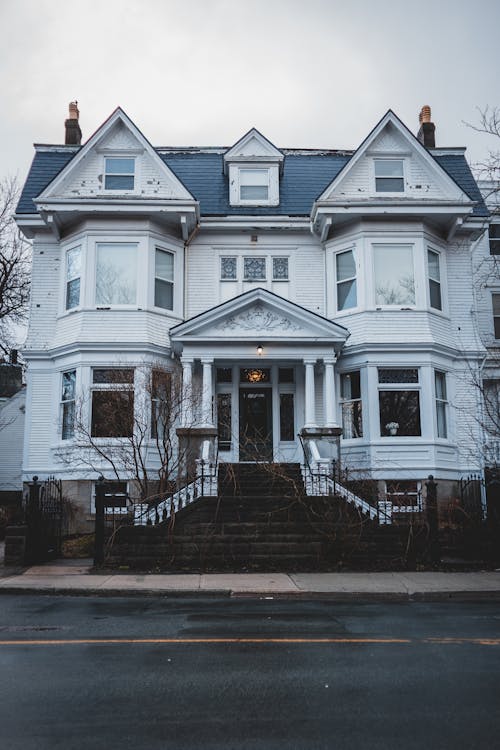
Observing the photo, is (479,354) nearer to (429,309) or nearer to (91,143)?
(429,309)

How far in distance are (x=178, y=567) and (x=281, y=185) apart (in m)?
13.3

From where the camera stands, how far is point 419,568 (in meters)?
13.4

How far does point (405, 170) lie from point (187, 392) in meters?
9.26

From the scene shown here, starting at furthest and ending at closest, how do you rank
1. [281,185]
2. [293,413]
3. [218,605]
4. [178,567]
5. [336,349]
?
[281,185], [293,413], [336,349], [178,567], [218,605]

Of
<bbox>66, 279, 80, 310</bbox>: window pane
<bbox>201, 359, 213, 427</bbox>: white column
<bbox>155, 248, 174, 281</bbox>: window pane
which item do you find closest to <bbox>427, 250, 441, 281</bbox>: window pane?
<bbox>201, 359, 213, 427</bbox>: white column

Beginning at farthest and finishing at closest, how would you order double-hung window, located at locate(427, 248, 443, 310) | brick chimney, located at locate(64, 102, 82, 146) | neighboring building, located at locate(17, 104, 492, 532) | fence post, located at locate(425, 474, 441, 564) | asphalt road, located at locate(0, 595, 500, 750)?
brick chimney, located at locate(64, 102, 82, 146), double-hung window, located at locate(427, 248, 443, 310), neighboring building, located at locate(17, 104, 492, 532), fence post, located at locate(425, 474, 441, 564), asphalt road, located at locate(0, 595, 500, 750)

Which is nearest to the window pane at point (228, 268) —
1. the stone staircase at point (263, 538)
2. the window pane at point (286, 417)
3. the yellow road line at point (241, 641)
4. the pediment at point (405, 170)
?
the pediment at point (405, 170)

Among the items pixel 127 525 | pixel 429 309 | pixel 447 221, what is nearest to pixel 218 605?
pixel 127 525

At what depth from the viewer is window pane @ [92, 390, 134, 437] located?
17.0 metres

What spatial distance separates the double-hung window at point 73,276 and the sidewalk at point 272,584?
923 cm

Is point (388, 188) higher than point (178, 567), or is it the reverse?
point (388, 188)

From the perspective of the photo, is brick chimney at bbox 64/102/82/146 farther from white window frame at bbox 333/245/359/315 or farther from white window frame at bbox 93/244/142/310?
white window frame at bbox 333/245/359/315

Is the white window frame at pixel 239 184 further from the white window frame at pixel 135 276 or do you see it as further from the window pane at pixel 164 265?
the white window frame at pixel 135 276

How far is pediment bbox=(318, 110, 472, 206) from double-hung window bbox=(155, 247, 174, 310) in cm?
483
